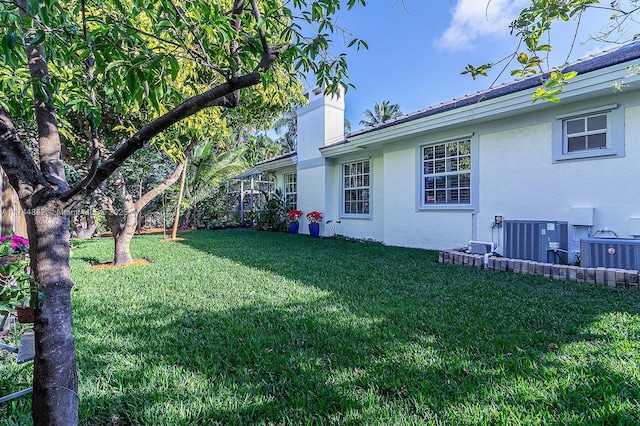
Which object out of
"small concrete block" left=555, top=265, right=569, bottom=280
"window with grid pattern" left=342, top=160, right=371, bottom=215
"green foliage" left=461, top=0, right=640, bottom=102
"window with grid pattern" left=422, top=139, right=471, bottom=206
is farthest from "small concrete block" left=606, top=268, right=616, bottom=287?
"window with grid pattern" left=342, top=160, right=371, bottom=215

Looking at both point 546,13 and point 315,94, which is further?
point 315,94

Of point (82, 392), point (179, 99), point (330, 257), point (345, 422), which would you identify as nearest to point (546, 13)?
point (179, 99)

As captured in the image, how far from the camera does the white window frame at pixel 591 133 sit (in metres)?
5.64

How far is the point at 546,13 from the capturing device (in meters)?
2.34

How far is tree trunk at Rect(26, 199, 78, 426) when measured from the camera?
142 cm

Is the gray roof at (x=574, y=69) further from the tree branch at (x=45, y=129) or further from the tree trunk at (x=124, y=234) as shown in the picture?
the tree trunk at (x=124, y=234)

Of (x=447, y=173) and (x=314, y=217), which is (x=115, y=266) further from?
(x=447, y=173)

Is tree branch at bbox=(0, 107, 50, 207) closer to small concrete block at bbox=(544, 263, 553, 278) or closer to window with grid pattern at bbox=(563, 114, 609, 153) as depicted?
small concrete block at bbox=(544, 263, 553, 278)

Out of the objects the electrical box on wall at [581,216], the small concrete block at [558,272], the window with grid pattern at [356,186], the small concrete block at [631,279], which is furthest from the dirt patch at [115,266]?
the electrical box on wall at [581,216]

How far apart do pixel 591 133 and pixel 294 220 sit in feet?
32.4

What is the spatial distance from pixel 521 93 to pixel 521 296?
420cm

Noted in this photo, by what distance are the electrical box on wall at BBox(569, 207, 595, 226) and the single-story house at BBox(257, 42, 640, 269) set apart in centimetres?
2

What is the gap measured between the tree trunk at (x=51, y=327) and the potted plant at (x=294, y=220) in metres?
11.8

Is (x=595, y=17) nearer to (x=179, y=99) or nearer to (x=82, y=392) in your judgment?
(x=179, y=99)
